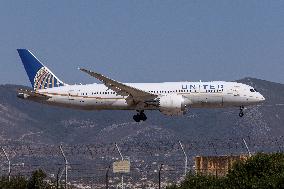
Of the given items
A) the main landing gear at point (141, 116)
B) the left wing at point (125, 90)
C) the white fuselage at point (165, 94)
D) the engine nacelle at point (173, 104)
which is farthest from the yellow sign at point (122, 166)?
the main landing gear at point (141, 116)

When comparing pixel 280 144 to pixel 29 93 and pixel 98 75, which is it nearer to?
pixel 98 75

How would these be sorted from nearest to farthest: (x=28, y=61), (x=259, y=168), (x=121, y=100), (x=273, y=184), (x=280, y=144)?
(x=273, y=184) → (x=280, y=144) → (x=259, y=168) → (x=121, y=100) → (x=28, y=61)

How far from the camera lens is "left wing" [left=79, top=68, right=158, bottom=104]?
9559 centimetres

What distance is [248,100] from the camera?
94.7 metres

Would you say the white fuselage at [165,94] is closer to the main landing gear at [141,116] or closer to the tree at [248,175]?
the main landing gear at [141,116]

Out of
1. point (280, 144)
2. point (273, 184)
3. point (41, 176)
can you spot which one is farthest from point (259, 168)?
point (41, 176)

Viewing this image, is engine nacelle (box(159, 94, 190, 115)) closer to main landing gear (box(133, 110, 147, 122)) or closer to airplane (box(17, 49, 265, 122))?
airplane (box(17, 49, 265, 122))

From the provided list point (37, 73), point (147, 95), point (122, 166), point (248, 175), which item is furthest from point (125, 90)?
point (248, 175)

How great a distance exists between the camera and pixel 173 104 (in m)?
93.1

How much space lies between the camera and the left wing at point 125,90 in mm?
95594

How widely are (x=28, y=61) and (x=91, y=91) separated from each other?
21960 millimetres

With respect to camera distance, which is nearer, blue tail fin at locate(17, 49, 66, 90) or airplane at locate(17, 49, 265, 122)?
airplane at locate(17, 49, 265, 122)

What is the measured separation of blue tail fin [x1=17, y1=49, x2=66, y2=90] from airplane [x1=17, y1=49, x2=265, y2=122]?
1.92 meters

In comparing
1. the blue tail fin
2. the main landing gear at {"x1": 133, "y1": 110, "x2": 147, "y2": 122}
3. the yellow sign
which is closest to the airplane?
the main landing gear at {"x1": 133, "y1": 110, "x2": 147, "y2": 122}
